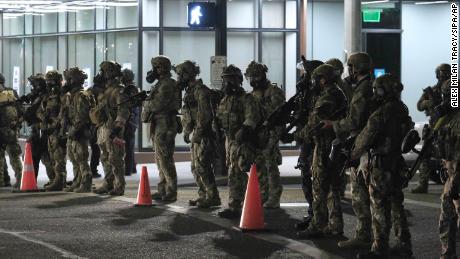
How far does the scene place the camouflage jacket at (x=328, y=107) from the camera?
38.4ft

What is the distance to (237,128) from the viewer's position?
14039 mm

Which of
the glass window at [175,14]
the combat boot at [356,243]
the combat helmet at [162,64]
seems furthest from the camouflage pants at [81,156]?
the glass window at [175,14]

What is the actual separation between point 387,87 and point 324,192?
203cm

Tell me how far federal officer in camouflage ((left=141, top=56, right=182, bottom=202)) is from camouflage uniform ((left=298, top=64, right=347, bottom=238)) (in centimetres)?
387

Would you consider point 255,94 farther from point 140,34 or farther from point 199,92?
point 140,34

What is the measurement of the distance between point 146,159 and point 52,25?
6255mm

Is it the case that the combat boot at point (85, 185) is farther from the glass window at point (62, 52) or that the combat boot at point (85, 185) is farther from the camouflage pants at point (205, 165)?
the glass window at point (62, 52)

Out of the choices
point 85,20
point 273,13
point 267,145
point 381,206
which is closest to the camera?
point 381,206

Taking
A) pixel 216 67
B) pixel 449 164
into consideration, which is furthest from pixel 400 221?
pixel 216 67

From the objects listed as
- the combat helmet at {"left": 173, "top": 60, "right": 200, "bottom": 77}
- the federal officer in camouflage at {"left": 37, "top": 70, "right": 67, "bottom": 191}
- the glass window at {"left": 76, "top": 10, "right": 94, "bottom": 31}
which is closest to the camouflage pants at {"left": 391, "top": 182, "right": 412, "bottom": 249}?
the combat helmet at {"left": 173, "top": 60, "right": 200, "bottom": 77}

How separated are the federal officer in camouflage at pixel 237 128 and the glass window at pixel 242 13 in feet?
33.6

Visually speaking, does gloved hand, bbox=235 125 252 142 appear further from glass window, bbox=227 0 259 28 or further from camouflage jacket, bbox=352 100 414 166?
glass window, bbox=227 0 259 28

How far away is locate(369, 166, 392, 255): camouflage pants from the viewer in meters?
10.5

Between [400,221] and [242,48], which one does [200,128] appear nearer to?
[400,221]
